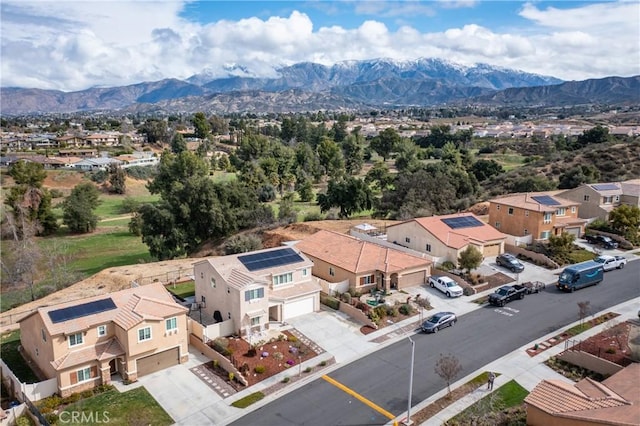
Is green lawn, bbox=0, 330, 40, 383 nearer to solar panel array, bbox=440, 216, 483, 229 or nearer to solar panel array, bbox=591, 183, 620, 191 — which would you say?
solar panel array, bbox=440, 216, 483, 229

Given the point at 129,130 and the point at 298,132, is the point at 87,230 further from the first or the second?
the point at 129,130

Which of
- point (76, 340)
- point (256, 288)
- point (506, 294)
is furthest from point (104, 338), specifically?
point (506, 294)

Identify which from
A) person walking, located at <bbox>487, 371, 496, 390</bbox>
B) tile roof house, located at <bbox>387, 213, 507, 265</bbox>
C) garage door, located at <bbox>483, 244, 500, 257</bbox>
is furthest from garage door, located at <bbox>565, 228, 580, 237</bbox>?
person walking, located at <bbox>487, 371, 496, 390</bbox>

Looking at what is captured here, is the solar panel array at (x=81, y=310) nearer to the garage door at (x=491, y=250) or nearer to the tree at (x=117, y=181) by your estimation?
the garage door at (x=491, y=250)

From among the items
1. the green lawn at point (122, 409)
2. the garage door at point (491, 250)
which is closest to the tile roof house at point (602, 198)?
the garage door at point (491, 250)

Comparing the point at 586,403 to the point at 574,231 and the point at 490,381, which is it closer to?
the point at 490,381

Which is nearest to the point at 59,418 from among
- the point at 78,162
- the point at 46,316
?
the point at 46,316
